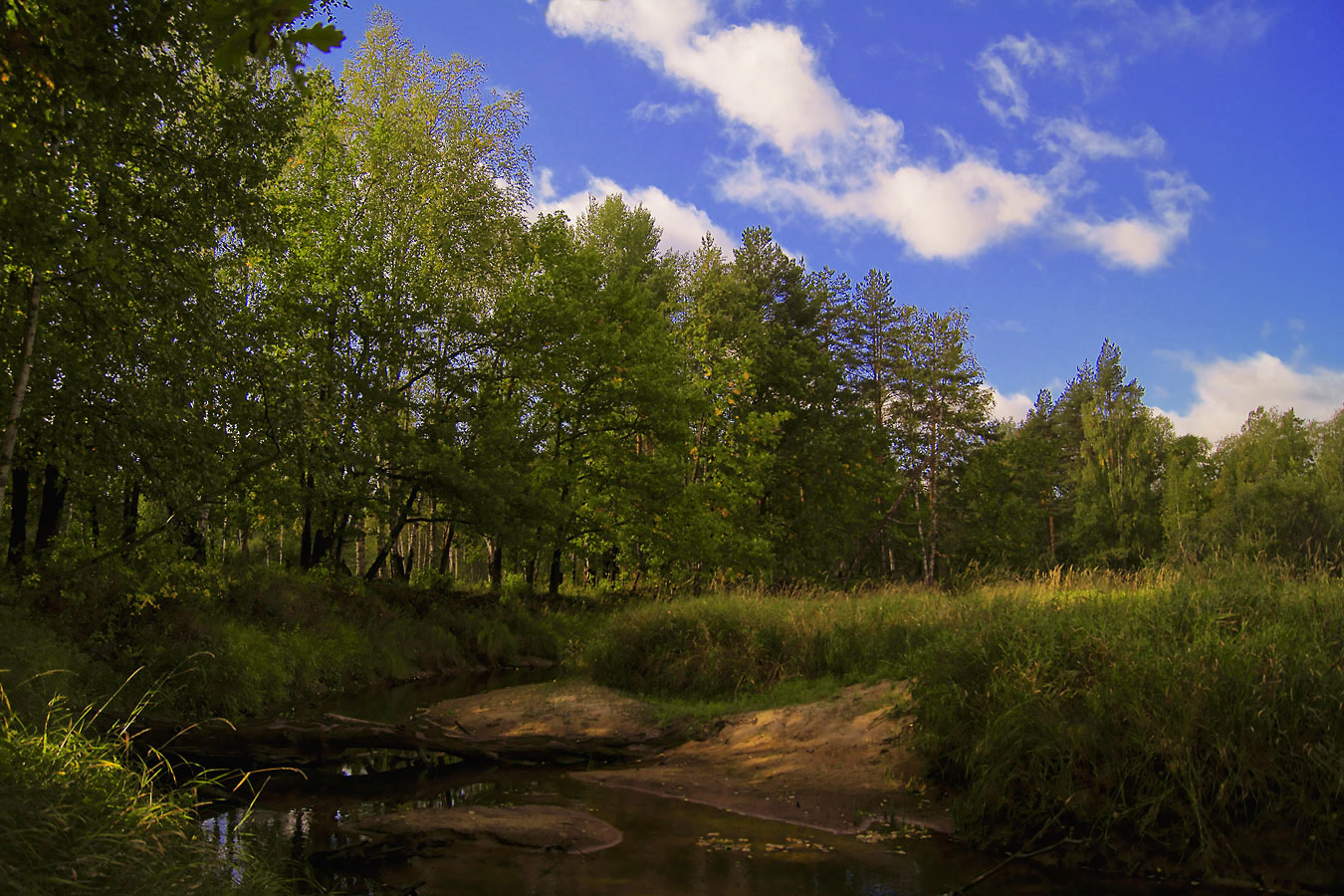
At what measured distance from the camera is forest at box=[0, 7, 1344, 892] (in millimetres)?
7102

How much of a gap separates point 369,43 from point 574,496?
14428mm

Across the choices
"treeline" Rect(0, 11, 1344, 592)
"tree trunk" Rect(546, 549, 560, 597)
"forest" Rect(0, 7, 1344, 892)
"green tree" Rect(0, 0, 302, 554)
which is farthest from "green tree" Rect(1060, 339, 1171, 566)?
"green tree" Rect(0, 0, 302, 554)

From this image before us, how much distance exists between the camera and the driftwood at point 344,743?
915 cm

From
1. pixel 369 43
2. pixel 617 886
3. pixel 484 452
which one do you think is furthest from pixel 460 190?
pixel 617 886

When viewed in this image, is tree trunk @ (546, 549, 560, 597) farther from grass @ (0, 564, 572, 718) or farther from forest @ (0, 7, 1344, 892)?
grass @ (0, 564, 572, 718)

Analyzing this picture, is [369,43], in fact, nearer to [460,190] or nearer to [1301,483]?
[460,190]

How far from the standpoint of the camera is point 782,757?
10.5m

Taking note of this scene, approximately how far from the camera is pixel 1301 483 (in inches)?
1796

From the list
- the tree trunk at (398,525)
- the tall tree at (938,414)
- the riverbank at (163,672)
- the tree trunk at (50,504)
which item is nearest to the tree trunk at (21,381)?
the riverbank at (163,672)

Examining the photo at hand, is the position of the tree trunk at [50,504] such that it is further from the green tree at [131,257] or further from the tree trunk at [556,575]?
the tree trunk at [556,575]

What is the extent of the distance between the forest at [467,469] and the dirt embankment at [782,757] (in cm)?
79

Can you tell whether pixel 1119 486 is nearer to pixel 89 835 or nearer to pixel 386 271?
pixel 386 271

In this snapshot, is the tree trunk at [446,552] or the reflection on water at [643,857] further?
the tree trunk at [446,552]

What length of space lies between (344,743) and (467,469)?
11.9m
